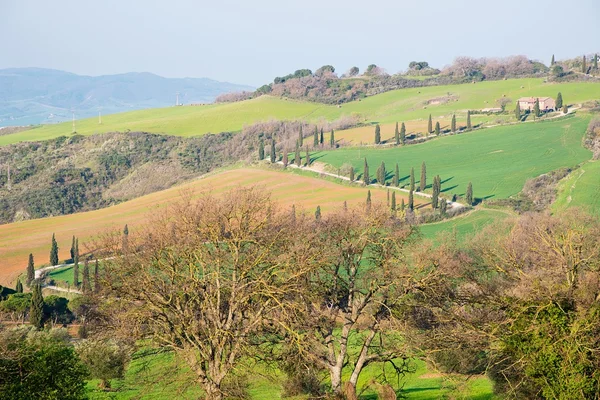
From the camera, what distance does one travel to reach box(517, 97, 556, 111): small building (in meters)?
135

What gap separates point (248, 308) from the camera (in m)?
24.8

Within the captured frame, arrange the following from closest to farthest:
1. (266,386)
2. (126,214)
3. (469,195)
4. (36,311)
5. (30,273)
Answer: (266,386), (36,311), (30,273), (469,195), (126,214)

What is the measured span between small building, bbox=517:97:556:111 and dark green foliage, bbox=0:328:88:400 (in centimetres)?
12412

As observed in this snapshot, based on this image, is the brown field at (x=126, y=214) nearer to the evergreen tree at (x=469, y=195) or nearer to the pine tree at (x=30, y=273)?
the pine tree at (x=30, y=273)

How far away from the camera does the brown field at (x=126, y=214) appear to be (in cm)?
8325

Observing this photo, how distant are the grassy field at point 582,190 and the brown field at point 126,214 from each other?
53.4 ft

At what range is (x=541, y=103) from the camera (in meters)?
135

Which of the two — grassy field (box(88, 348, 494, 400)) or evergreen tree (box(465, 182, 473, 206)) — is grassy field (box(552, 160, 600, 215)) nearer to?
evergreen tree (box(465, 182, 473, 206))

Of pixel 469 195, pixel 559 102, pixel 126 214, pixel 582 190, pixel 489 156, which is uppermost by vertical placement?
pixel 559 102

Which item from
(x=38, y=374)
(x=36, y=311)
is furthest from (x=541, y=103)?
(x=38, y=374)

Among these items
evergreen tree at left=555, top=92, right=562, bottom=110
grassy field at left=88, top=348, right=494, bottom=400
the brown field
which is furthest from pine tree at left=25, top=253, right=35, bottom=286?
evergreen tree at left=555, top=92, right=562, bottom=110

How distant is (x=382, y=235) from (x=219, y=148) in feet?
423

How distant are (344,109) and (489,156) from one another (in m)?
71.5

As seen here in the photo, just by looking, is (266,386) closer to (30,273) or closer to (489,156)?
(30,273)
